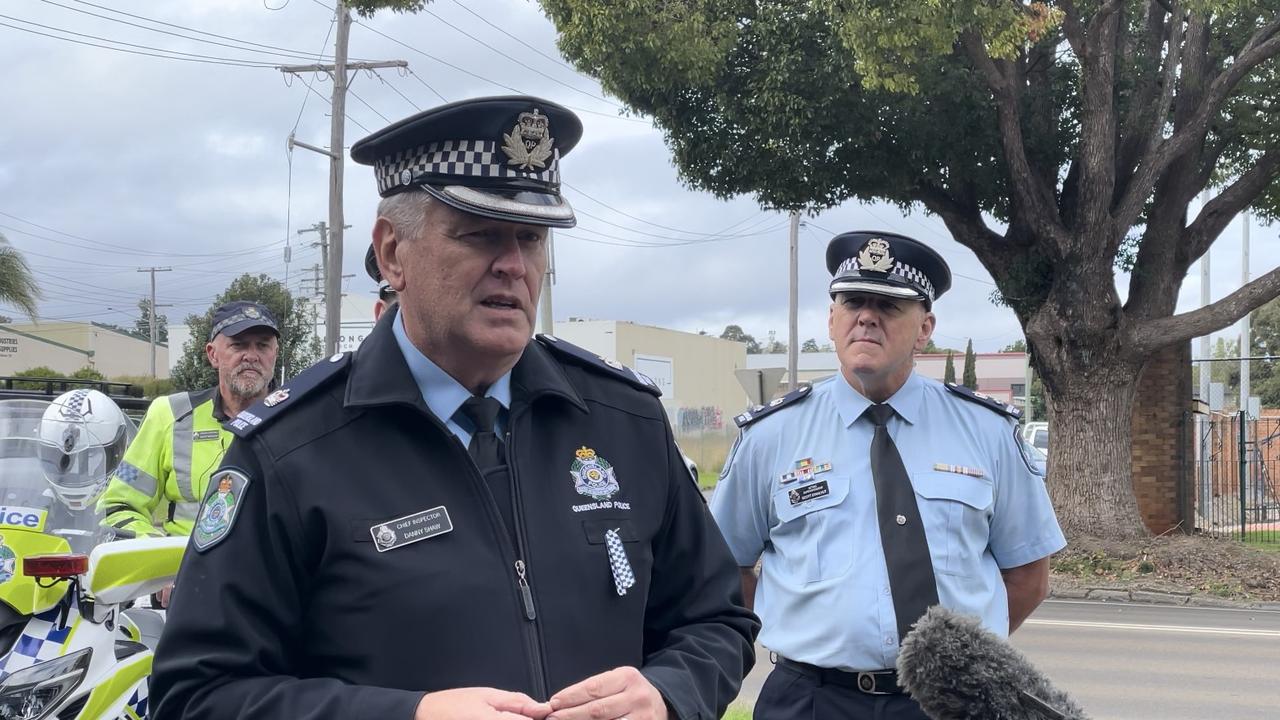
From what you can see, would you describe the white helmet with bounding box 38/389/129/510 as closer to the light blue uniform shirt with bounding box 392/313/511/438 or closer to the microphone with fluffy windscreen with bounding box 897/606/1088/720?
the light blue uniform shirt with bounding box 392/313/511/438

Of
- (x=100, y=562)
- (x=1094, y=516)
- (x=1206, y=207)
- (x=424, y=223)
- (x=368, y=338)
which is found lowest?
(x=1094, y=516)

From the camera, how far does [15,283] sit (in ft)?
85.2

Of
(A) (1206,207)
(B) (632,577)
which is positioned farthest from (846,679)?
(A) (1206,207)

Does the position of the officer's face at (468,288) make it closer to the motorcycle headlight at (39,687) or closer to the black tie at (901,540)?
the black tie at (901,540)

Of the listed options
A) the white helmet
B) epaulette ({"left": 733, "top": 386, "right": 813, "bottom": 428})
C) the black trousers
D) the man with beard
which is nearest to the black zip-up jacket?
the black trousers

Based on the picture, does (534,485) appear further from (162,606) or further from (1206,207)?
(1206,207)

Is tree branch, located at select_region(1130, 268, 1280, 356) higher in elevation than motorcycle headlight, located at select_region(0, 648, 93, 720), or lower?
higher

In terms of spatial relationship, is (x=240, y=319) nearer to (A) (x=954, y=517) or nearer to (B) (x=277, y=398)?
(A) (x=954, y=517)

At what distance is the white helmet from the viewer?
4391mm

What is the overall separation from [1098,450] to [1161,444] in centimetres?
280

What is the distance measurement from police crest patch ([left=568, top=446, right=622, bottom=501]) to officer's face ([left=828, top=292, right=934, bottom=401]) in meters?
1.72

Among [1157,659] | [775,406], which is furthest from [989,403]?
[1157,659]

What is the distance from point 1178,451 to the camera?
17.3 metres

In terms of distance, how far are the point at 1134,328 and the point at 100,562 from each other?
1388 cm
